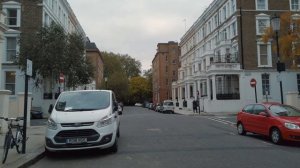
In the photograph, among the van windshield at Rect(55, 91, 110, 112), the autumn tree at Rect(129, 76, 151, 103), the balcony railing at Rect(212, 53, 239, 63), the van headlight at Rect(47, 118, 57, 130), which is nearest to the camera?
the van headlight at Rect(47, 118, 57, 130)

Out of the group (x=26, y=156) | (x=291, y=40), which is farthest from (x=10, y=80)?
(x=26, y=156)

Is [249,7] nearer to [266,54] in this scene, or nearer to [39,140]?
[266,54]

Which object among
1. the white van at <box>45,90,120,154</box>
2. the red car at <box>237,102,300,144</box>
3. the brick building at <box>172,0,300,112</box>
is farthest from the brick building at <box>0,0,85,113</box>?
the white van at <box>45,90,120,154</box>

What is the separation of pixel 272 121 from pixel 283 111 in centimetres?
91

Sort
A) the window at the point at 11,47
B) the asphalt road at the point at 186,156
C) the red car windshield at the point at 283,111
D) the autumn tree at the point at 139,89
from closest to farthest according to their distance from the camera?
the asphalt road at the point at 186,156 < the red car windshield at the point at 283,111 < the window at the point at 11,47 < the autumn tree at the point at 139,89

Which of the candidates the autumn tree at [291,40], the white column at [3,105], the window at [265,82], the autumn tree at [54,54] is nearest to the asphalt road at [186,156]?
the white column at [3,105]

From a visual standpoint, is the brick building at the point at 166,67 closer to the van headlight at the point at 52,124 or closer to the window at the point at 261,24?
the window at the point at 261,24

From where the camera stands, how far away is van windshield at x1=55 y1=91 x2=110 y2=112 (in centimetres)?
1162

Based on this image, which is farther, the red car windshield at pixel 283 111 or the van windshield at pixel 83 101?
the red car windshield at pixel 283 111

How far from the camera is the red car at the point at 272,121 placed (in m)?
13.3

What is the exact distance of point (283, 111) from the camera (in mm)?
14766

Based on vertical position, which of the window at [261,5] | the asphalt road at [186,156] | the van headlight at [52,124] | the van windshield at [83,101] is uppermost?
the window at [261,5]

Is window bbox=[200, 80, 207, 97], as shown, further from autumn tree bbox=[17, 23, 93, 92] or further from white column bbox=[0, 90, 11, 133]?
white column bbox=[0, 90, 11, 133]

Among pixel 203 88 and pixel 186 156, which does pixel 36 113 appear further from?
pixel 186 156
